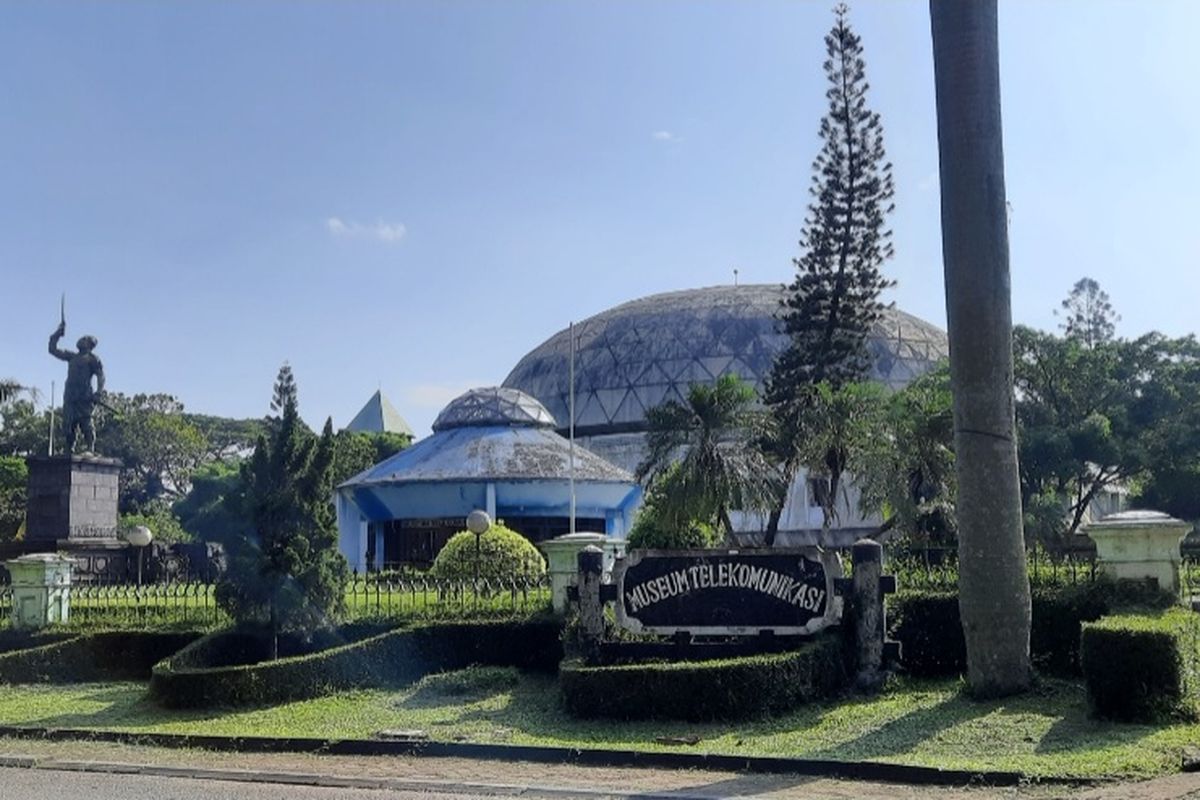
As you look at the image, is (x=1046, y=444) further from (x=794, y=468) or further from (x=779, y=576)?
(x=779, y=576)

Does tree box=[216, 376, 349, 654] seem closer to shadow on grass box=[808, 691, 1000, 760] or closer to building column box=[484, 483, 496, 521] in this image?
shadow on grass box=[808, 691, 1000, 760]

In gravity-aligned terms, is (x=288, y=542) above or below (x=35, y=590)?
above

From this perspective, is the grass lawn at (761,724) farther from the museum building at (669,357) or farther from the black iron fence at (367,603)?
the museum building at (669,357)

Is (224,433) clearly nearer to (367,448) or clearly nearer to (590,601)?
(367,448)

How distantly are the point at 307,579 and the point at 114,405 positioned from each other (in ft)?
217

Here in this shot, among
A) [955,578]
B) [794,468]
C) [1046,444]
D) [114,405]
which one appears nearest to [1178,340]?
[1046,444]

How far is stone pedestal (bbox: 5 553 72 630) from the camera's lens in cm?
1781

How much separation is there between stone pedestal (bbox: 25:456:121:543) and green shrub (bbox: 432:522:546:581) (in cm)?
864

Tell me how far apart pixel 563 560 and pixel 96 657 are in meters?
6.79

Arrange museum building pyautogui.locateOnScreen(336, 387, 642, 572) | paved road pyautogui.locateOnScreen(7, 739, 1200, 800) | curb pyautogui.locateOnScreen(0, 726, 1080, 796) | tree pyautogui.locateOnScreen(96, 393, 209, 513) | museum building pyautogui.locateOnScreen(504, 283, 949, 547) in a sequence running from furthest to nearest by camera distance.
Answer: tree pyautogui.locateOnScreen(96, 393, 209, 513) → museum building pyautogui.locateOnScreen(504, 283, 949, 547) → museum building pyautogui.locateOnScreen(336, 387, 642, 572) → curb pyautogui.locateOnScreen(0, 726, 1080, 796) → paved road pyautogui.locateOnScreen(7, 739, 1200, 800)

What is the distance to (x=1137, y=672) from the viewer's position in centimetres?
991

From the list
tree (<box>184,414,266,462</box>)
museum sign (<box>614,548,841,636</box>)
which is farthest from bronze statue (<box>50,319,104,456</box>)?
tree (<box>184,414,266,462</box>)

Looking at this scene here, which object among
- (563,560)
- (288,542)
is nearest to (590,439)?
(563,560)

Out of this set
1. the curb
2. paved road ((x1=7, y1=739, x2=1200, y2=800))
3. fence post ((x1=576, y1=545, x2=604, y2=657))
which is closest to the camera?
paved road ((x1=7, y1=739, x2=1200, y2=800))
